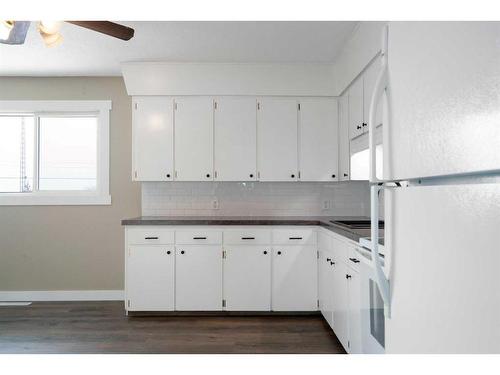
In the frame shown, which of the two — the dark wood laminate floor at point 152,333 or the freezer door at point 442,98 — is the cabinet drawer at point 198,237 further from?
the freezer door at point 442,98

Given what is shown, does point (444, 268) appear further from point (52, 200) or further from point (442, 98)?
point (52, 200)

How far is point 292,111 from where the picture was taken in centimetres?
407

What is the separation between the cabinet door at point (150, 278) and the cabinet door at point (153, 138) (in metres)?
0.74

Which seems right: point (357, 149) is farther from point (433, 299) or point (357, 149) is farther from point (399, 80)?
point (433, 299)

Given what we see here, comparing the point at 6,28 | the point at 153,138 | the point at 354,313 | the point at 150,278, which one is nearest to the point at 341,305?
the point at 354,313

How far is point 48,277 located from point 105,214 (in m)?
0.92

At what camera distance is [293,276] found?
3750mm

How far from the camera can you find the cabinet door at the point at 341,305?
2722 millimetres

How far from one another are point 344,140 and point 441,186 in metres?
3.08

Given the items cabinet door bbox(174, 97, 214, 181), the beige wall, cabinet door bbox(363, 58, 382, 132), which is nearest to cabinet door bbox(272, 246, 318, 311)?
cabinet door bbox(174, 97, 214, 181)

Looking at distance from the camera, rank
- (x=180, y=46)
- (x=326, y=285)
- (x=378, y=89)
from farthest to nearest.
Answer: (x=180, y=46)
(x=326, y=285)
(x=378, y=89)

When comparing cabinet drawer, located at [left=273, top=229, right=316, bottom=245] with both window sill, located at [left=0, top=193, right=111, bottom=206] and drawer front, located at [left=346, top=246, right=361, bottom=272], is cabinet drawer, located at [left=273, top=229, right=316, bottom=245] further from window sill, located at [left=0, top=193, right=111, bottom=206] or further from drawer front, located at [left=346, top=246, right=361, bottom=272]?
window sill, located at [left=0, top=193, right=111, bottom=206]
